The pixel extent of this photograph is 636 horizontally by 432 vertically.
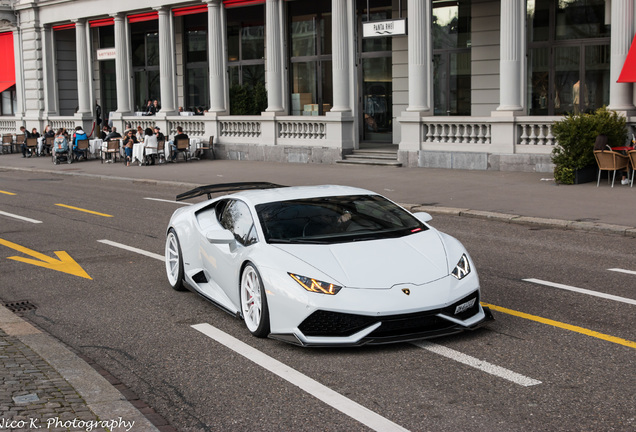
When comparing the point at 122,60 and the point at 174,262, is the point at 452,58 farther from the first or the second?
the point at 174,262

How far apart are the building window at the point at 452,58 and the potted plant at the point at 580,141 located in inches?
400

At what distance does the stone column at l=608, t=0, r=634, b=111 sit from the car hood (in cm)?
1585

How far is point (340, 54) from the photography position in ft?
92.6

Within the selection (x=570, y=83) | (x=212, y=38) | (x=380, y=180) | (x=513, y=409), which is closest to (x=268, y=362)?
(x=513, y=409)

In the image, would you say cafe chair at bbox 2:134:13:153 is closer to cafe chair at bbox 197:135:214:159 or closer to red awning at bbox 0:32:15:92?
red awning at bbox 0:32:15:92

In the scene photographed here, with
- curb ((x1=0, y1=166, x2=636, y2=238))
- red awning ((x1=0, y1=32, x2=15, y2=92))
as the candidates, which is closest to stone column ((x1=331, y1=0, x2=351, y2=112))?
curb ((x1=0, y1=166, x2=636, y2=238))

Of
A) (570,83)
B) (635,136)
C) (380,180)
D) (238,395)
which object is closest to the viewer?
(238,395)

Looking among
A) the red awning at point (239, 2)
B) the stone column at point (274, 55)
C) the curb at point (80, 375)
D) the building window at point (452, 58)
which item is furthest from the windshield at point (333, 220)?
the red awning at point (239, 2)

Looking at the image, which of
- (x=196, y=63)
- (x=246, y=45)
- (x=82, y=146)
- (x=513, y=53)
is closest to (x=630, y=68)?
(x=513, y=53)

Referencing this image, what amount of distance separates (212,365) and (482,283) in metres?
3.87

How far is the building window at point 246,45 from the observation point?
3688cm

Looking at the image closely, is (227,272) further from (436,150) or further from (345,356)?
(436,150)

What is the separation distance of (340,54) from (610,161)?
12131mm

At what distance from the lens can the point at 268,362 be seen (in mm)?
6691
